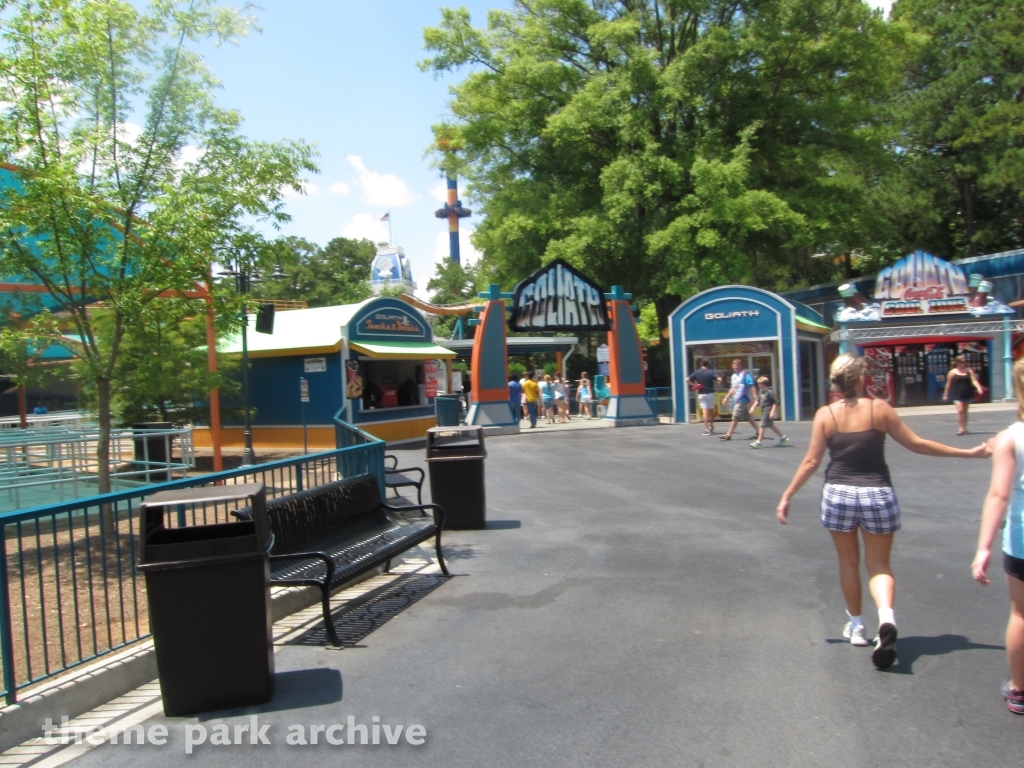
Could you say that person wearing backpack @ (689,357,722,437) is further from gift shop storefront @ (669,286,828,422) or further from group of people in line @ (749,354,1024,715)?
group of people in line @ (749,354,1024,715)

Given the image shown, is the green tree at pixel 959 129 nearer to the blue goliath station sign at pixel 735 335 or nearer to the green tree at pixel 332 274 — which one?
the blue goliath station sign at pixel 735 335

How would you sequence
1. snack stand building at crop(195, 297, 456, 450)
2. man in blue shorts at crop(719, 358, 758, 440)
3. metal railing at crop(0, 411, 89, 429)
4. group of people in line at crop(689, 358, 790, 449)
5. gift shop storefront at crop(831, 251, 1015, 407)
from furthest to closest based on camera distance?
gift shop storefront at crop(831, 251, 1015, 407) < snack stand building at crop(195, 297, 456, 450) < metal railing at crop(0, 411, 89, 429) < man in blue shorts at crop(719, 358, 758, 440) < group of people in line at crop(689, 358, 790, 449)

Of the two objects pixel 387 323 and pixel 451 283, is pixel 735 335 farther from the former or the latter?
pixel 451 283

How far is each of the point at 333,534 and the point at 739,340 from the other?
1978 cm

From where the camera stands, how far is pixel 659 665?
5.04 metres

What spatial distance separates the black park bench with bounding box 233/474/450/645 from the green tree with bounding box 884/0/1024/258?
3010cm

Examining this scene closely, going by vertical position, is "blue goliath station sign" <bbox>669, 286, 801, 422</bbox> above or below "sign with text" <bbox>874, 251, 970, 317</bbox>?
below

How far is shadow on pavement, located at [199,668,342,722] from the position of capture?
182 inches

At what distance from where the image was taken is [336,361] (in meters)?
21.0

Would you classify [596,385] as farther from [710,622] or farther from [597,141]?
[710,622]

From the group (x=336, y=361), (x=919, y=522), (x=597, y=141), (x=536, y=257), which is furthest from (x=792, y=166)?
(x=919, y=522)

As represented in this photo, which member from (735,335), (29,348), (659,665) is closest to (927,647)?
(659,665)

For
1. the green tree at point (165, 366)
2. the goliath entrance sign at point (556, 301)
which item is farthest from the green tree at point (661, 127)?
the green tree at point (165, 366)

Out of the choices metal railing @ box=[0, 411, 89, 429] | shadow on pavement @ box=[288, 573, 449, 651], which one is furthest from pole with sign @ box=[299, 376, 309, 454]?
shadow on pavement @ box=[288, 573, 449, 651]
